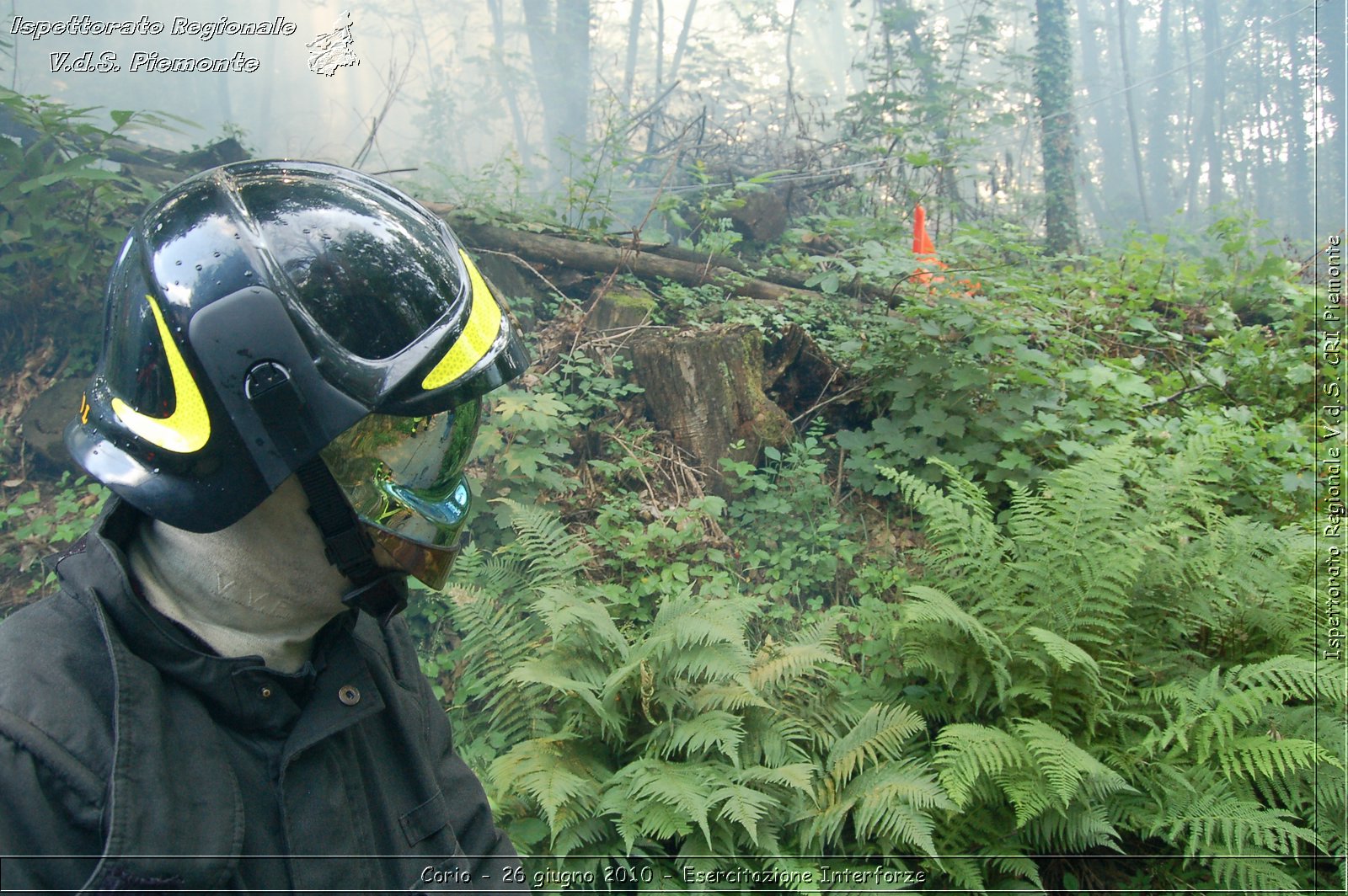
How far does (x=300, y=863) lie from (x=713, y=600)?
91.9 inches

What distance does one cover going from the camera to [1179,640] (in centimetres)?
357

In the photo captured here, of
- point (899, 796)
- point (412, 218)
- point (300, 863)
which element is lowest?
point (899, 796)

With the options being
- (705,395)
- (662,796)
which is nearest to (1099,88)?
(705,395)

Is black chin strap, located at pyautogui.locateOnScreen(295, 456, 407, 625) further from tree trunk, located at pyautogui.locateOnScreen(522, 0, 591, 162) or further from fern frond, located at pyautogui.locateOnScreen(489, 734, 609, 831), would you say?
tree trunk, located at pyautogui.locateOnScreen(522, 0, 591, 162)

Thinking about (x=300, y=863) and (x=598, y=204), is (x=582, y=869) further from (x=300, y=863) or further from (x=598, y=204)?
(x=598, y=204)

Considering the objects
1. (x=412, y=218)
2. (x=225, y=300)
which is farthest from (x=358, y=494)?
(x=412, y=218)

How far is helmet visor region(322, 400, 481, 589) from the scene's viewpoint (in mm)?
1392

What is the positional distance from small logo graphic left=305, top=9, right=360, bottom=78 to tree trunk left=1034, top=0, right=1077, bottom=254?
9456mm

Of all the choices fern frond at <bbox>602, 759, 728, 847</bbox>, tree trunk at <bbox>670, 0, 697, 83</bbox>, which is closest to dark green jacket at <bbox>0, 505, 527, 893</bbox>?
fern frond at <bbox>602, 759, 728, 847</bbox>

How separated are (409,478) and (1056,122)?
11.8 m

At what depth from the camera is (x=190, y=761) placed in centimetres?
114

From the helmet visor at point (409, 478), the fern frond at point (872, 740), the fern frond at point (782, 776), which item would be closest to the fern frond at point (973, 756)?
the fern frond at point (872, 740)

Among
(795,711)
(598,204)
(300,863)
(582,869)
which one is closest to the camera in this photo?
(300,863)

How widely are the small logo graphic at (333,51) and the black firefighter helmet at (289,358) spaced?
249 centimetres
